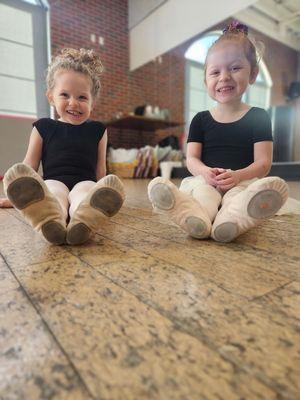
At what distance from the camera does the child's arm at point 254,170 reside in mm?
872

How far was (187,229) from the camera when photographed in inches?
29.7

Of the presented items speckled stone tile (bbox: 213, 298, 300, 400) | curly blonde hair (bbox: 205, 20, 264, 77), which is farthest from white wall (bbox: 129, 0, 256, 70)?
speckled stone tile (bbox: 213, 298, 300, 400)

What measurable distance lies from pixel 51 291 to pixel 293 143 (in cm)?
407

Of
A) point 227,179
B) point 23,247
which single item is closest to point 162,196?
point 227,179

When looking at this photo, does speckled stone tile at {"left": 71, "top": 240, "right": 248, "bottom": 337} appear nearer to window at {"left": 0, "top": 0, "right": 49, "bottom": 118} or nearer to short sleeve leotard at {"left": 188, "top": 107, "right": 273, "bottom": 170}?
short sleeve leotard at {"left": 188, "top": 107, "right": 273, "bottom": 170}

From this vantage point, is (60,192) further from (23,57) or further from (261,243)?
(23,57)

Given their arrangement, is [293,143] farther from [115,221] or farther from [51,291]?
[51,291]

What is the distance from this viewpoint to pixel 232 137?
40.5 inches

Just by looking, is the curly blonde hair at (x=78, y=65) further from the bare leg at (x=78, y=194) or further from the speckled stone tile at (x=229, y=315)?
the speckled stone tile at (x=229, y=315)

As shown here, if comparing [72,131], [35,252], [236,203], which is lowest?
[35,252]

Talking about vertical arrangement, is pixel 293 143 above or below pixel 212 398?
above

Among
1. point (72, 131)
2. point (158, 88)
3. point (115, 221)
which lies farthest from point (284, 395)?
point (158, 88)

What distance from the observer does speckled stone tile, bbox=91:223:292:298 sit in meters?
0.48

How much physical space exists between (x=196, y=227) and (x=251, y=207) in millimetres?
146
